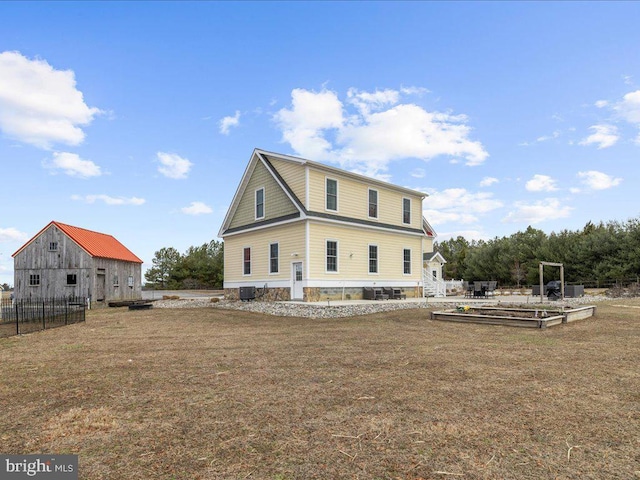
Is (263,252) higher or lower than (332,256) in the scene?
higher

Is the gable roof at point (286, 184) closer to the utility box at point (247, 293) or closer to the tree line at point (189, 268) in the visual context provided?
the utility box at point (247, 293)

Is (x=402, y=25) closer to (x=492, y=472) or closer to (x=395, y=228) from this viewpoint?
(x=395, y=228)

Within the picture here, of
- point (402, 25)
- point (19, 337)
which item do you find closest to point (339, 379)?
point (19, 337)

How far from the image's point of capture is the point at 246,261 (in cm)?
2436

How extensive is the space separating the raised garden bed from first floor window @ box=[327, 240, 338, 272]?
814cm

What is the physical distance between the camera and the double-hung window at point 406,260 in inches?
1005

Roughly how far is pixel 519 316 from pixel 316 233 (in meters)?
10.4

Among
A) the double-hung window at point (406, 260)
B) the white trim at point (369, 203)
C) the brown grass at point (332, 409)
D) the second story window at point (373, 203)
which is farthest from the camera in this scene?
the double-hung window at point (406, 260)

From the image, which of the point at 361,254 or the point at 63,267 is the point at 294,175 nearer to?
the point at 361,254

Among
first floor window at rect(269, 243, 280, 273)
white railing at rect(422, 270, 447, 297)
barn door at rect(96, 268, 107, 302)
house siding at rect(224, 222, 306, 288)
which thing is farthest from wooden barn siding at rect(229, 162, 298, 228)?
barn door at rect(96, 268, 107, 302)

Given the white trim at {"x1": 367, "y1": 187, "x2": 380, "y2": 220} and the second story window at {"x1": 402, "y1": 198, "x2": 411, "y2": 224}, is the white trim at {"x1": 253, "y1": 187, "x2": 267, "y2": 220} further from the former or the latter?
the second story window at {"x1": 402, "y1": 198, "x2": 411, "y2": 224}

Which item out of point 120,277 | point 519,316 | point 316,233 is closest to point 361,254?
point 316,233

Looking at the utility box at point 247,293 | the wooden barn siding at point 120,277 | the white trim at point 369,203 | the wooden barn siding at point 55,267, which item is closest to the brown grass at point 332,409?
the utility box at point 247,293

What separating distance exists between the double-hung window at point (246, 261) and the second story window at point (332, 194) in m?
6.10
